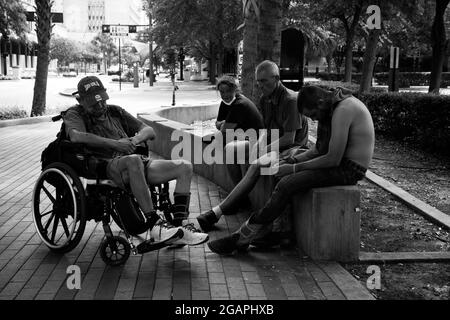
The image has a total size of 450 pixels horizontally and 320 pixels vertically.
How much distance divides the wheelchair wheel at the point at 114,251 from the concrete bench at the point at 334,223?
1422 millimetres

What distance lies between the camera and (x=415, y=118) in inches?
398

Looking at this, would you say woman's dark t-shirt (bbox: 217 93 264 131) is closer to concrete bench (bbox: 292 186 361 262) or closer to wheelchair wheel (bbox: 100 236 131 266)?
concrete bench (bbox: 292 186 361 262)

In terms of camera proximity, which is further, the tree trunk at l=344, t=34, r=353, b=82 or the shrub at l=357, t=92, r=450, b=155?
the tree trunk at l=344, t=34, r=353, b=82

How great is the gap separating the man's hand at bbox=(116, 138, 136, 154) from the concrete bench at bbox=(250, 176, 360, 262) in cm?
145

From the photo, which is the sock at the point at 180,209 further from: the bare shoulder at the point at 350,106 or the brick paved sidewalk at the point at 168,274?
the bare shoulder at the point at 350,106

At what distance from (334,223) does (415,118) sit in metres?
6.47

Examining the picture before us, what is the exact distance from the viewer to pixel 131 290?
12.4ft

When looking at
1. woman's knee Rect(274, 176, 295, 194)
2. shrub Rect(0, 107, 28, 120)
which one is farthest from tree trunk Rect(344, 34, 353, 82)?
woman's knee Rect(274, 176, 295, 194)

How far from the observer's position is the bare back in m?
4.25

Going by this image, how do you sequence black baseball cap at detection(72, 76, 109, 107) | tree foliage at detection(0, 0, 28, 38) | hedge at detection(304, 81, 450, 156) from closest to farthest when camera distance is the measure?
black baseball cap at detection(72, 76, 109, 107)
hedge at detection(304, 81, 450, 156)
tree foliage at detection(0, 0, 28, 38)

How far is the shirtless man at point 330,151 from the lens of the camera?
13.9 feet

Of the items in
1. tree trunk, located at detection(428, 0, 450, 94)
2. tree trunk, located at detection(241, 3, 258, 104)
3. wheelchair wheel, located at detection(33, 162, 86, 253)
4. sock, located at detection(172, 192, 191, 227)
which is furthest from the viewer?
tree trunk, located at detection(428, 0, 450, 94)

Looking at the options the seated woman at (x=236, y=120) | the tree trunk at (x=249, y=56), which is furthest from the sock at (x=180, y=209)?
the tree trunk at (x=249, y=56)
